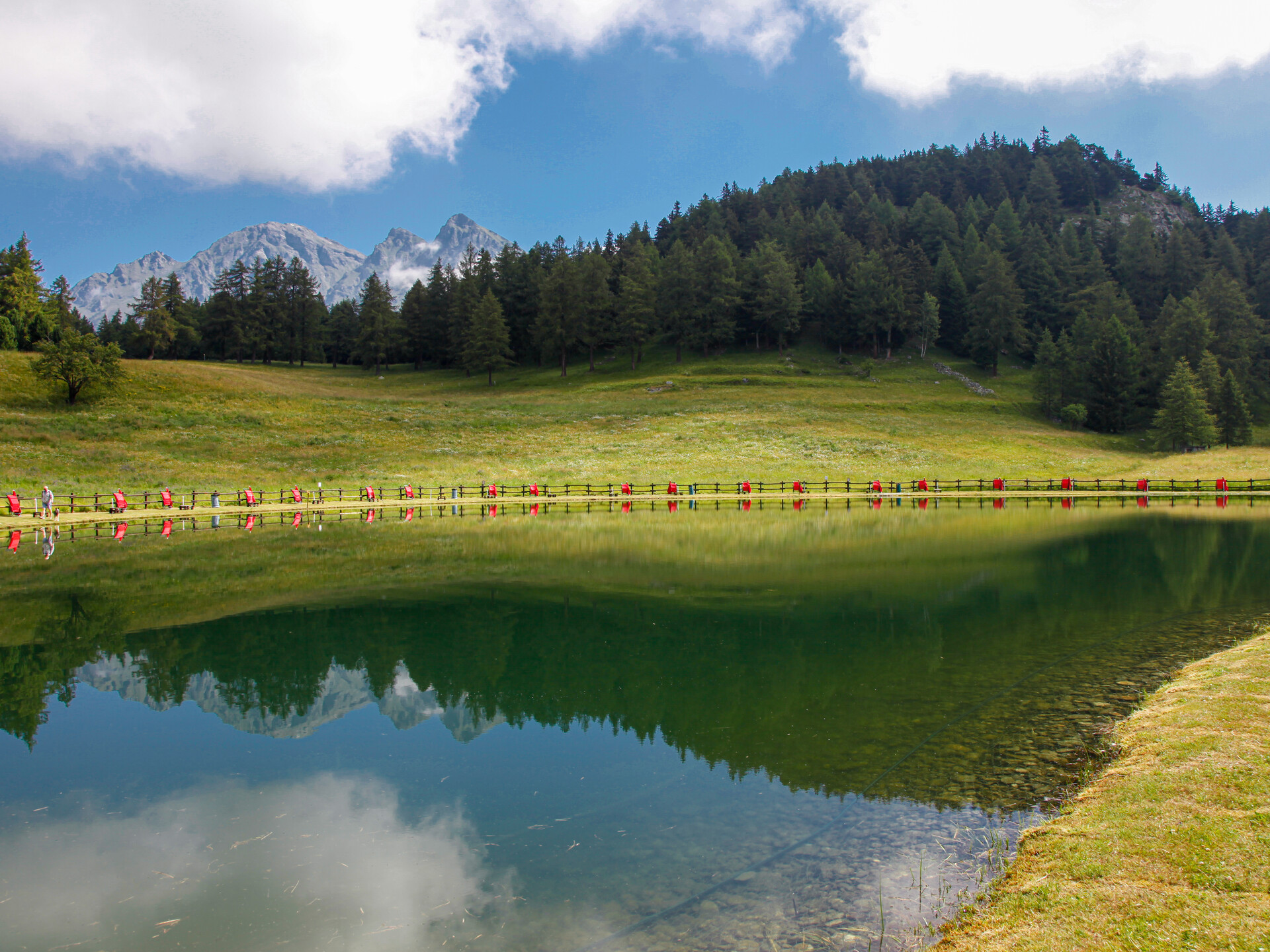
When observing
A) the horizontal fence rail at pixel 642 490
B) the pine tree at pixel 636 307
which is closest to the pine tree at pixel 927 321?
the pine tree at pixel 636 307

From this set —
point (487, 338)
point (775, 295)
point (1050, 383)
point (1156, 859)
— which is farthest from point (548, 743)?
point (775, 295)

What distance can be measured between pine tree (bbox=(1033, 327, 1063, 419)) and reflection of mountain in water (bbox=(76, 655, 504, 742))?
305ft

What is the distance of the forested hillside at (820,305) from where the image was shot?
295 ft

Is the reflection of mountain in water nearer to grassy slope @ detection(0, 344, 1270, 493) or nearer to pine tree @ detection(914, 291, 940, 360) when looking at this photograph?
grassy slope @ detection(0, 344, 1270, 493)

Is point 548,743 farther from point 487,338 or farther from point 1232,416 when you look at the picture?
point 487,338

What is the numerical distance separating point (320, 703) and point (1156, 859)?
1213 centimetres

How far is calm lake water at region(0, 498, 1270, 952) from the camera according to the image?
23.1 feet

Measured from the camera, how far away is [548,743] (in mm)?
11078

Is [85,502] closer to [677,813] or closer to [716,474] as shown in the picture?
[716,474]

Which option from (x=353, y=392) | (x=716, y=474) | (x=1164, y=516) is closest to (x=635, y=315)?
(x=353, y=392)

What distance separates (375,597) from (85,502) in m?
37.0

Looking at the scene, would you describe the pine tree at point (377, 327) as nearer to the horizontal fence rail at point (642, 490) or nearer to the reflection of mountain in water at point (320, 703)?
the horizontal fence rail at point (642, 490)

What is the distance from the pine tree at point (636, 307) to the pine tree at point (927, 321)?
39854mm

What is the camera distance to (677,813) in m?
8.81
